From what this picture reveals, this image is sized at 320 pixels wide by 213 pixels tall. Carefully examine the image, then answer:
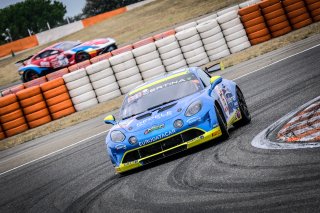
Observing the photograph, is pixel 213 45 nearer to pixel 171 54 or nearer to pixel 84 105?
pixel 171 54

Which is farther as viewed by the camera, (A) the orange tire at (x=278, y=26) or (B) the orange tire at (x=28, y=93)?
(A) the orange tire at (x=278, y=26)

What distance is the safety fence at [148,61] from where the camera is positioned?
682 inches

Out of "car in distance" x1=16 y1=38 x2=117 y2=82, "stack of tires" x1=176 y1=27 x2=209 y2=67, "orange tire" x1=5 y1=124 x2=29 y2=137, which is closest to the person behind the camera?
"orange tire" x1=5 y1=124 x2=29 y2=137

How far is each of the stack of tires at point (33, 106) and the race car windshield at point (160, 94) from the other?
981cm

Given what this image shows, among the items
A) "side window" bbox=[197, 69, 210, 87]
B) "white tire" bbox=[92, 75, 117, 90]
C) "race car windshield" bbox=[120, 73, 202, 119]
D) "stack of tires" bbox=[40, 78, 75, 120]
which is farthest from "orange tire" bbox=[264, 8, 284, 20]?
"race car windshield" bbox=[120, 73, 202, 119]

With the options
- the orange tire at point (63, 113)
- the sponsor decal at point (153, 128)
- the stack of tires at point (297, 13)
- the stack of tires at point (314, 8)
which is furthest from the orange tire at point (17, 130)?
the stack of tires at point (314, 8)

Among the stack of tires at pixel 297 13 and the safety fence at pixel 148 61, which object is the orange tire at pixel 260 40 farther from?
the stack of tires at pixel 297 13

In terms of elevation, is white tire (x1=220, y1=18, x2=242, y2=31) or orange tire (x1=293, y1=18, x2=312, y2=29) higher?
white tire (x1=220, y1=18, x2=242, y2=31)

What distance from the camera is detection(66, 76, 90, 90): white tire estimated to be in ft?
59.2

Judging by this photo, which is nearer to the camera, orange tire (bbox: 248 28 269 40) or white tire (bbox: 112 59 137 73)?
white tire (bbox: 112 59 137 73)

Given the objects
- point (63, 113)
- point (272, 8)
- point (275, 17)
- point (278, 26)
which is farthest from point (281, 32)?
point (63, 113)

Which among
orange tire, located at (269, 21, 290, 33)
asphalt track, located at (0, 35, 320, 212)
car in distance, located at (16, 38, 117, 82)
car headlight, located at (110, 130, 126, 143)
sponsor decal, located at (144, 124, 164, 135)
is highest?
car in distance, located at (16, 38, 117, 82)

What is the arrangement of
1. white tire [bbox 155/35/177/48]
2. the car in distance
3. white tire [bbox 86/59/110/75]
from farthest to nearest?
1. the car in distance
2. white tire [bbox 155/35/177/48]
3. white tire [bbox 86/59/110/75]

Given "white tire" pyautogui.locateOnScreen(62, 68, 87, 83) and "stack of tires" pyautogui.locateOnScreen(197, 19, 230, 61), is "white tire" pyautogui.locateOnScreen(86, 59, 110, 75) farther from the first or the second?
"stack of tires" pyautogui.locateOnScreen(197, 19, 230, 61)
